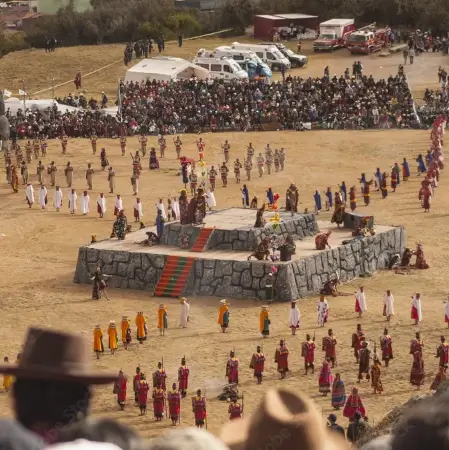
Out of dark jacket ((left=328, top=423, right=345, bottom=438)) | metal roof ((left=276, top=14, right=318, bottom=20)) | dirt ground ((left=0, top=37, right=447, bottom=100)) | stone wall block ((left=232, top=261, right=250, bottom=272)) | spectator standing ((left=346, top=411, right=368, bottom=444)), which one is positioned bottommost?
dirt ground ((left=0, top=37, right=447, bottom=100))

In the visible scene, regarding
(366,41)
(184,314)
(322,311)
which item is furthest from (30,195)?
(366,41)

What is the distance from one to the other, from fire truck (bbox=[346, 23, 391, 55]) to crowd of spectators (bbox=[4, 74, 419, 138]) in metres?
8.31

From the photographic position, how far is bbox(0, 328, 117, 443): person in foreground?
505 cm

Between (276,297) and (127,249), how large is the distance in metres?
3.58

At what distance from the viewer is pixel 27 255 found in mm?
30859

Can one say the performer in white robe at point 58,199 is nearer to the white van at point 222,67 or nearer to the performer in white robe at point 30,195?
the performer in white robe at point 30,195

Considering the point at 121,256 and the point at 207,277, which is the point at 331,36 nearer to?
the point at 121,256

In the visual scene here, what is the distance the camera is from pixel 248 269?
1053 inches

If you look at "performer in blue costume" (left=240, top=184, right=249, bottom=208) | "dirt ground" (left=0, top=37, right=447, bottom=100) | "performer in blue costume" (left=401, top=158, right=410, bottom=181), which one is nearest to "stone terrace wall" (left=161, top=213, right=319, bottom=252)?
"performer in blue costume" (left=240, top=184, right=249, bottom=208)

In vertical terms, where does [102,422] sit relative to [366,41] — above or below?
above

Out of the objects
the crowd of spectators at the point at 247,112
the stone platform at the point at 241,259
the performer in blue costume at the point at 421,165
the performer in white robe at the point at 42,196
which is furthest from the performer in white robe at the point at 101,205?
the crowd of spectators at the point at 247,112

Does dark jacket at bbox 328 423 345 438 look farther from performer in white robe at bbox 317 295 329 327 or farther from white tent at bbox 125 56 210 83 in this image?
white tent at bbox 125 56 210 83

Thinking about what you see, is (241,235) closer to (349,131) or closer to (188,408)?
(188,408)

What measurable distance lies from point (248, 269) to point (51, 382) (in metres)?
21.7
